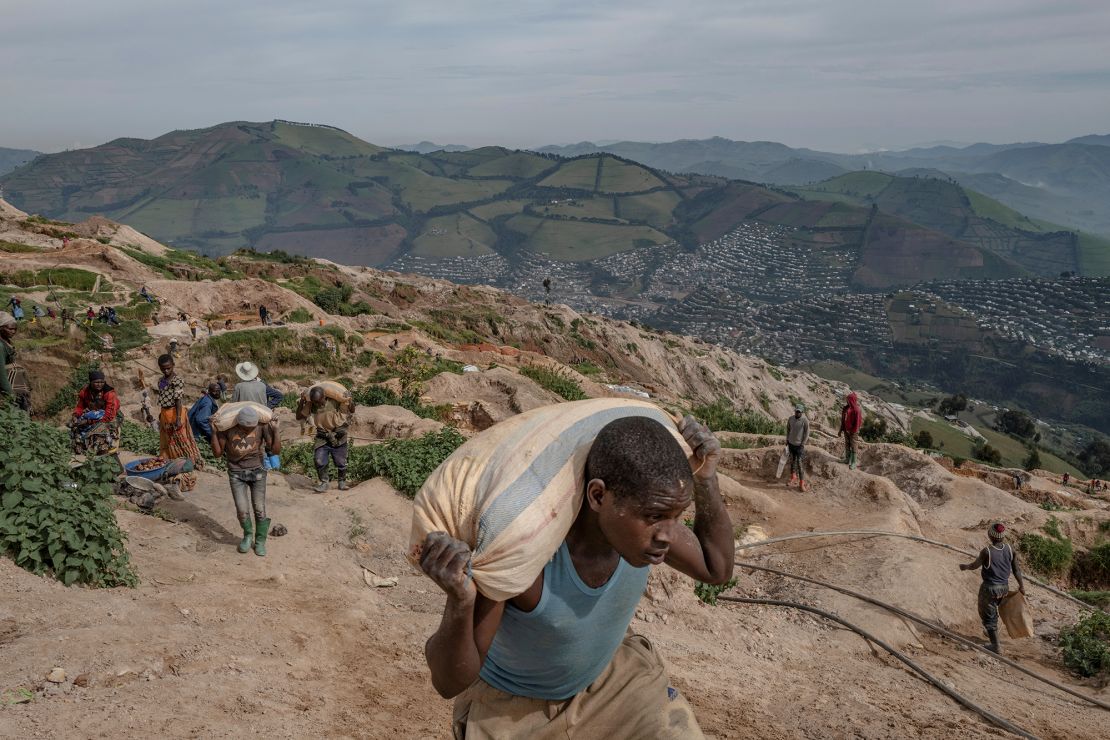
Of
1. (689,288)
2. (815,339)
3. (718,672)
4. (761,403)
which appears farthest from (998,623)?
(689,288)

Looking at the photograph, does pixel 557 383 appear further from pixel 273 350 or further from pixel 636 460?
pixel 636 460

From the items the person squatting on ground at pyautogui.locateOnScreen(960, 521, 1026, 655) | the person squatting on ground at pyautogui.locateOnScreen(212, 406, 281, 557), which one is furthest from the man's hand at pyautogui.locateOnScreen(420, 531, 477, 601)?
the person squatting on ground at pyautogui.locateOnScreen(960, 521, 1026, 655)

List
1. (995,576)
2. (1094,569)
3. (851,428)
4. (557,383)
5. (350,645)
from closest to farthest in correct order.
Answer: (350,645), (995,576), (1094,569), (851,428), (557,383)

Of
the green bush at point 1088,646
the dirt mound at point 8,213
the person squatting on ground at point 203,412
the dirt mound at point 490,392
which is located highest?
the dirt mound at point 8,213

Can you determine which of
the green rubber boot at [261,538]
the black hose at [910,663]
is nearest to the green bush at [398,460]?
the green rubber boot at [261,538]

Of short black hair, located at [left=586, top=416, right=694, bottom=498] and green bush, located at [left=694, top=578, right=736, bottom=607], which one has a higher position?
short black hair, located at [left=586, top=416, right=694, bottom=498]

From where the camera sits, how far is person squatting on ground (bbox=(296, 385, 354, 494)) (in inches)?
364

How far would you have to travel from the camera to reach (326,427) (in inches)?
369

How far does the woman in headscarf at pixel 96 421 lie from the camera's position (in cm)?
770

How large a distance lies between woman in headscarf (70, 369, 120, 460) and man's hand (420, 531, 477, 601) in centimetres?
718

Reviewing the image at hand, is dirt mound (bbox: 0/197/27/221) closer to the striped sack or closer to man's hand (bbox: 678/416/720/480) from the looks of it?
the striped sack

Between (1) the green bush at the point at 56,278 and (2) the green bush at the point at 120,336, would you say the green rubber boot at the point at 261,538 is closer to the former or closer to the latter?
(2) the green bush at the point at 120,336

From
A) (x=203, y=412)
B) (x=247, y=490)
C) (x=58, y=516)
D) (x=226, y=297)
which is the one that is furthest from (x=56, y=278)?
(x=58, y=516)

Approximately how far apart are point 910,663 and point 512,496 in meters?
6.81
